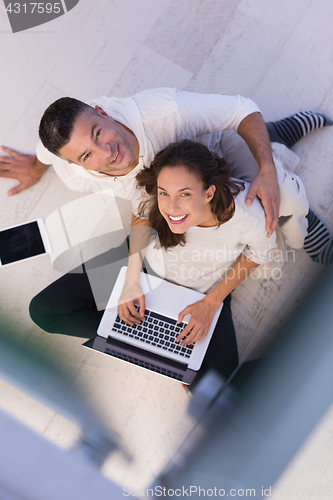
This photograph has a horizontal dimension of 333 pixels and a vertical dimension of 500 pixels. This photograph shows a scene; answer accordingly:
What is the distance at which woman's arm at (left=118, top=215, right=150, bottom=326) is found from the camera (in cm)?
120

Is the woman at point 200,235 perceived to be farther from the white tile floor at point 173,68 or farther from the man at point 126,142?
the white tile floor at point 173,68

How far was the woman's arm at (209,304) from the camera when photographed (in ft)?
3.86

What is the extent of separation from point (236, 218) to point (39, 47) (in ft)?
4.15

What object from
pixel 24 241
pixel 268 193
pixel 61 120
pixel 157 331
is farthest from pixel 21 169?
pixel 268 193

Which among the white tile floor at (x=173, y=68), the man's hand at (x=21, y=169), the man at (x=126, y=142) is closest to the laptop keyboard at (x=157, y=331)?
the man at (x=126, y=142)

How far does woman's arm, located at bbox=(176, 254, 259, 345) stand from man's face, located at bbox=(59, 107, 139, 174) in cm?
54

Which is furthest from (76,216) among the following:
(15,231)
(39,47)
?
(39,47)

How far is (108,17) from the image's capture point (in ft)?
4.97

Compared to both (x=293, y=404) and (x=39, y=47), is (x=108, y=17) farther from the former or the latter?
(x=293, y=404)

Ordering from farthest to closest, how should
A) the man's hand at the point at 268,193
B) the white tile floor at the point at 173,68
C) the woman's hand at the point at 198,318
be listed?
the white tile floor at the point at 173,68 → the woman's hand at the point at 198,318 → the man's hand at the point at 268,193

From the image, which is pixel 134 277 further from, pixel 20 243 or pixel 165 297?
pixel 20 243

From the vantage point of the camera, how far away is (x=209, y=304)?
1205 mm

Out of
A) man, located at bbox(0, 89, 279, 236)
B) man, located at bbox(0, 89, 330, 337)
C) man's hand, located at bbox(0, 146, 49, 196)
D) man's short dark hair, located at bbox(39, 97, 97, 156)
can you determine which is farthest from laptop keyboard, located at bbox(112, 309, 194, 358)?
man's hand, located at bbox(0, 146, 49, 196)

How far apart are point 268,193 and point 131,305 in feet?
2.01
